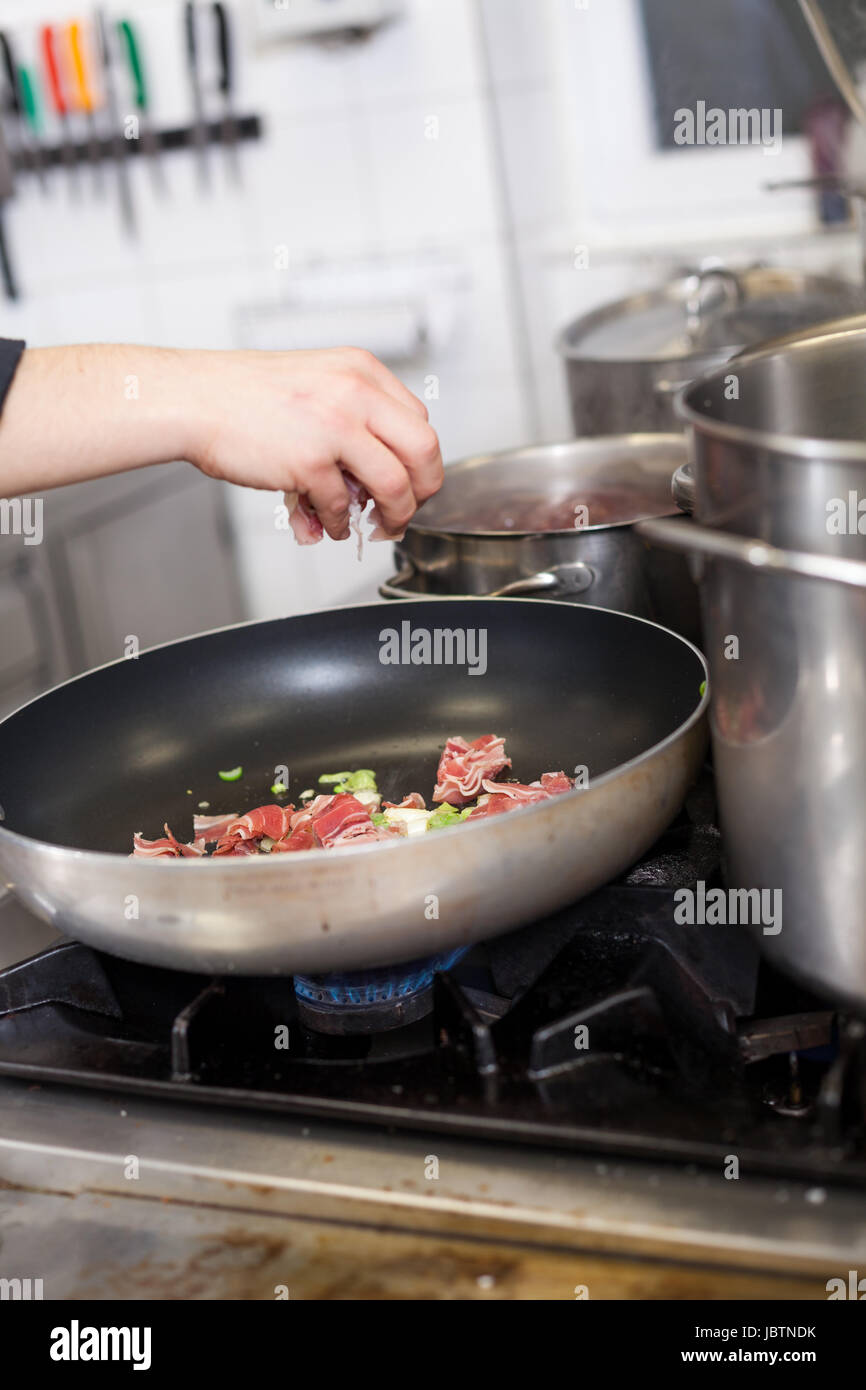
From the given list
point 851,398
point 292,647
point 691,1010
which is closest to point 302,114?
point 292,647

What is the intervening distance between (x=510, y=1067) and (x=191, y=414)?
0.44 metres

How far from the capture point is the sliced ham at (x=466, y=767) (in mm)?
894

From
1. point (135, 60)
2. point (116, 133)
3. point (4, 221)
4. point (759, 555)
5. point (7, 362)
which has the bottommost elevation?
point (759, 555)

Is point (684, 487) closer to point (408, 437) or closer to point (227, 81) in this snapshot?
point (408, 437)

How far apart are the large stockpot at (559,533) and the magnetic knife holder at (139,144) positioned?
62.6 inches

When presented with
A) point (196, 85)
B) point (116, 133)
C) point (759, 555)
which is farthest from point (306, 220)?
point (759, 555)

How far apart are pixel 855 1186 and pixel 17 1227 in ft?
1.31

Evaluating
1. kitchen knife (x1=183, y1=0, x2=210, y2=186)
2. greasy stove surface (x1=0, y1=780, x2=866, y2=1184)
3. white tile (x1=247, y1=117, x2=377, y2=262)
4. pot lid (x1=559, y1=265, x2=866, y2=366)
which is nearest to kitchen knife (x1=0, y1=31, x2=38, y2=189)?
kitchen knife (x1=183, y1=0, x2=210, y2=186)

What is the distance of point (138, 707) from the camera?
101 cm

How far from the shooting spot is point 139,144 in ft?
8.61

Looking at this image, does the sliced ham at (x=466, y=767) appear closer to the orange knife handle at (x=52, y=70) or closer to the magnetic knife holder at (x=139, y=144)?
the magnetic knife holder at (x=139, y=144)

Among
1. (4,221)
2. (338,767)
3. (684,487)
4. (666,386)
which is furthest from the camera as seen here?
(4,221)

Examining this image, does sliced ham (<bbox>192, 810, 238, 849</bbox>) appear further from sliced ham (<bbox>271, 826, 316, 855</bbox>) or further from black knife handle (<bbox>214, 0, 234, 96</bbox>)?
black knife handle (<bbox>214, 0, 234, 96</bbox>)
